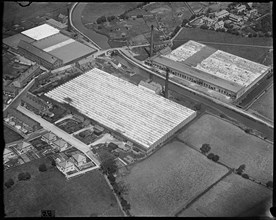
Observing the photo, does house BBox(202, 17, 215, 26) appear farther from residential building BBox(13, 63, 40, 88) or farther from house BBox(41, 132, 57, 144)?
house BBox(41, 132, 57, 144)

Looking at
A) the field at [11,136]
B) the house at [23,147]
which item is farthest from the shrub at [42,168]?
the field at [11,136]

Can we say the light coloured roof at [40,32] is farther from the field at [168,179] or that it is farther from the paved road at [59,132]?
the field at [168,179]

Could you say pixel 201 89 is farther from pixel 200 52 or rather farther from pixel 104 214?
pixel 104 214

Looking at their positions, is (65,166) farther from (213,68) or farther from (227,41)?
(227,41)

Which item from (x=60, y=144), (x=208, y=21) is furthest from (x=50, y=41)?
(x=208, y=21)

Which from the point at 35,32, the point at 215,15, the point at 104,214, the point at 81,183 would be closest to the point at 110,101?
the point at 81,183

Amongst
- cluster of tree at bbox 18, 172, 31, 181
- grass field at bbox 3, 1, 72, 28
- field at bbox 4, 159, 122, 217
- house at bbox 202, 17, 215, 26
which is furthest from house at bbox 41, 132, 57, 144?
house at bbox 202, 17, 215, 26
